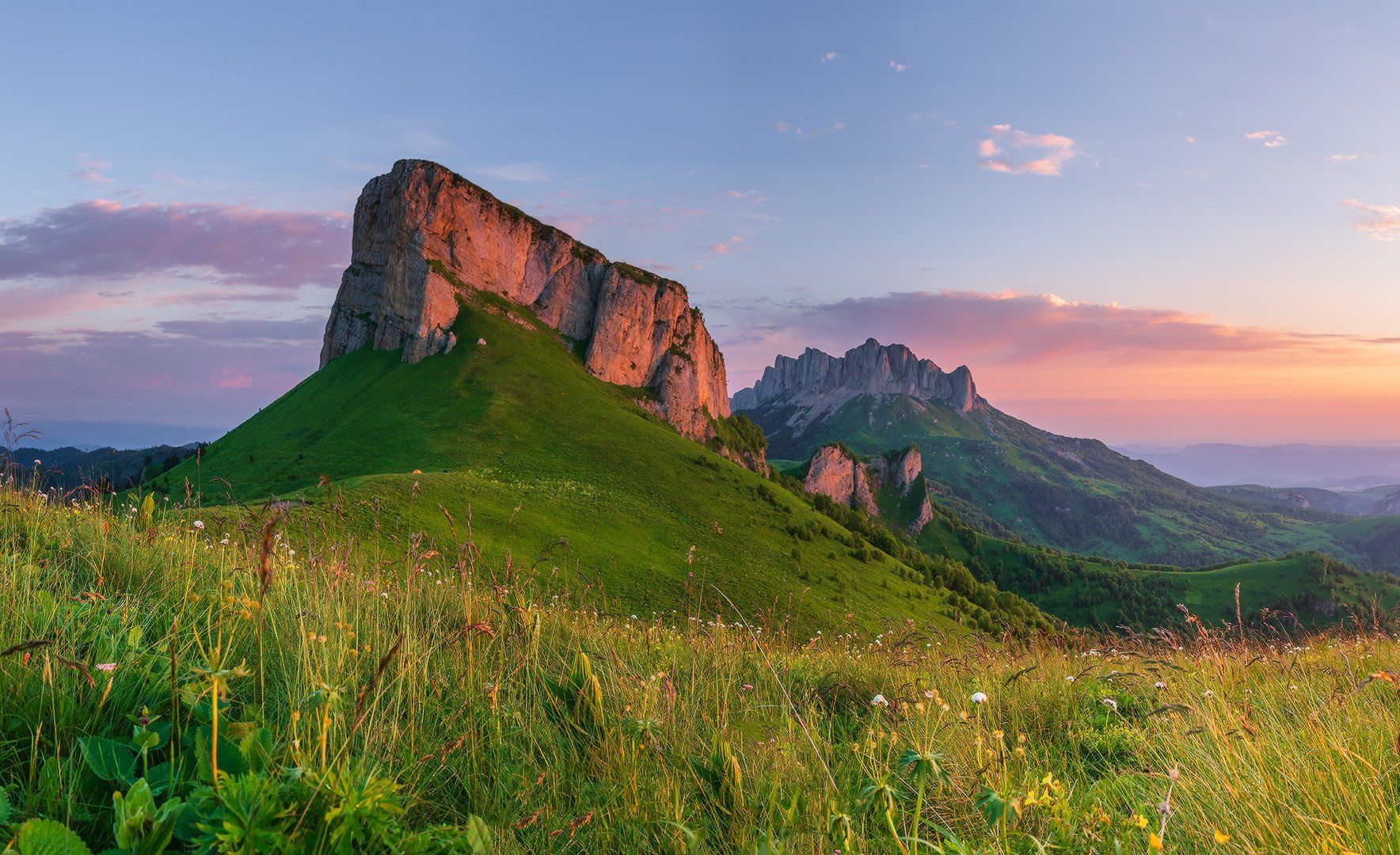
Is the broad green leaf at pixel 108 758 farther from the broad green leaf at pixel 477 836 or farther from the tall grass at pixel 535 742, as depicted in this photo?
the broad green leaf at pixel 477 836

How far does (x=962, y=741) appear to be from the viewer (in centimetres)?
425

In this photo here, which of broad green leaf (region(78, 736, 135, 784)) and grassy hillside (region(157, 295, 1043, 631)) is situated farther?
grassy hillside (region(157, 295, 1043, 631))

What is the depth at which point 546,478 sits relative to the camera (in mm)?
61156

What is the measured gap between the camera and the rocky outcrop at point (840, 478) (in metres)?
171

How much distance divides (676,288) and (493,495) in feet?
319

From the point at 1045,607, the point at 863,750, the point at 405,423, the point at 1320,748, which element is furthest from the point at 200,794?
the point at 1045,607

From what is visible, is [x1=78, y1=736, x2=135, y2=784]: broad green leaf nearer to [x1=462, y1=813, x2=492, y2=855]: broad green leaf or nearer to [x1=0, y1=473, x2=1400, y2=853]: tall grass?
[x1=0, y1=473, x2=1400, y2=853]: tall grass

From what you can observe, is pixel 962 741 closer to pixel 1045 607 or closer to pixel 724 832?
pixel 724 832

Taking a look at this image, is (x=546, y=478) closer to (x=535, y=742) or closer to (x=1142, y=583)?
(x=535, y=742)

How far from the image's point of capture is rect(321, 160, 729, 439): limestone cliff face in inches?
3784

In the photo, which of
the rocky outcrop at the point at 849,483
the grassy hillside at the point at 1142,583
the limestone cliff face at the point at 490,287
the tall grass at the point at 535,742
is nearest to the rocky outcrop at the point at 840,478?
the rocky outcrop at the point at 849,483

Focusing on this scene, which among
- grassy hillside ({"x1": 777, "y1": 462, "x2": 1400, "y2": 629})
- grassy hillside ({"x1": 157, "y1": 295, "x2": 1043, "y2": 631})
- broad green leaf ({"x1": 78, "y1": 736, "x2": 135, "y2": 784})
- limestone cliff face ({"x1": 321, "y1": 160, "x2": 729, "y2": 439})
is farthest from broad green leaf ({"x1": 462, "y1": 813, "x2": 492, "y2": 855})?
grassy hillside ({"x1": 777, "y1": 462, "x2": 1400, "y2": 629})

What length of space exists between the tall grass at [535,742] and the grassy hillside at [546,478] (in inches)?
1024

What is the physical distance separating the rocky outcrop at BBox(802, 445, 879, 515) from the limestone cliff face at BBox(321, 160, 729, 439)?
152ft
